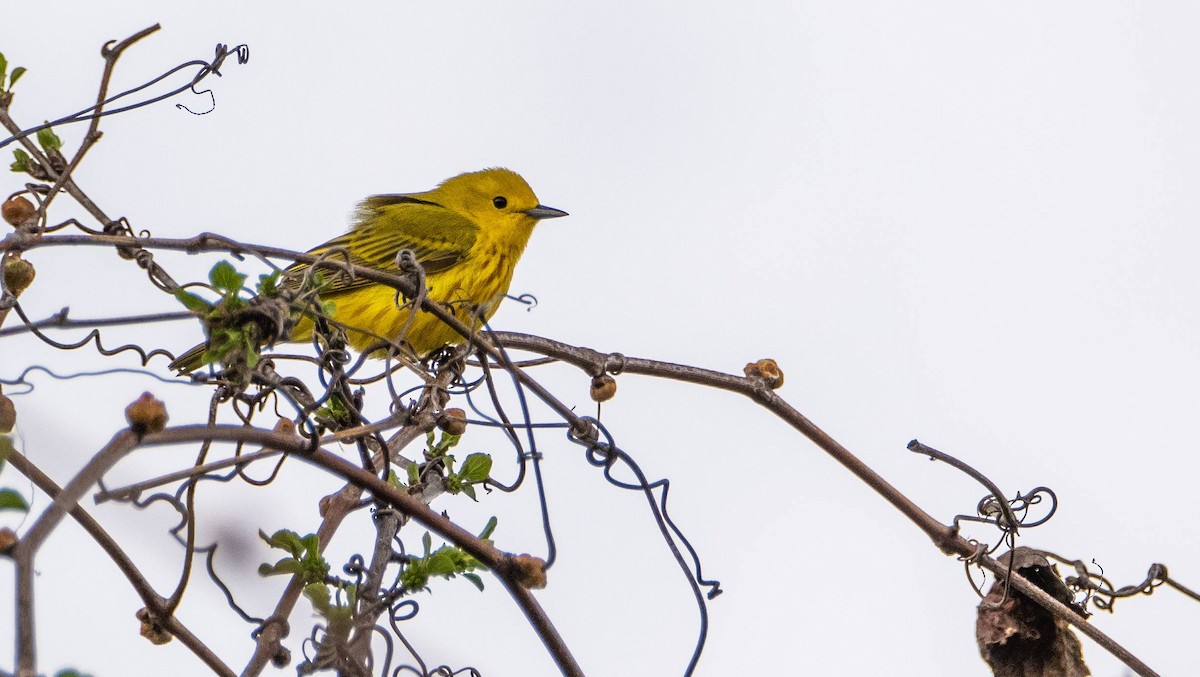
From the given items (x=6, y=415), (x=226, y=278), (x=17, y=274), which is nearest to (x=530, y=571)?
(x=226, y=278)

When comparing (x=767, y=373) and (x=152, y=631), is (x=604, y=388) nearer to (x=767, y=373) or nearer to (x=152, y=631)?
(x=767, y=373)

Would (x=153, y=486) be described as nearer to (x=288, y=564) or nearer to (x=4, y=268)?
(x=288, y=564)

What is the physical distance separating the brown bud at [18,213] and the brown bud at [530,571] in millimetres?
1311

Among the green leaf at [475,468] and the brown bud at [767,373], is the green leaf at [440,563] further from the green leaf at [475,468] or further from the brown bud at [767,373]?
the brown bud at [767,373]

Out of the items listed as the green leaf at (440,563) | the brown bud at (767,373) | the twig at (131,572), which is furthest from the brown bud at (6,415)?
the brown bud at (767,373)

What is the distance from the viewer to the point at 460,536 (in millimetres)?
1612

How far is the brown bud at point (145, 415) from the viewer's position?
49.1 inches

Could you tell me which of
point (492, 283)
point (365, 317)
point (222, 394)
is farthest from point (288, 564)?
point (492, 283)

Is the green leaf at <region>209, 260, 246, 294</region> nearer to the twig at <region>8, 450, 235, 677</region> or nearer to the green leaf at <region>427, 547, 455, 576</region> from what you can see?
the twig at <region>8, 450, 235, 677</region>

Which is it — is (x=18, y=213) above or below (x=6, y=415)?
above

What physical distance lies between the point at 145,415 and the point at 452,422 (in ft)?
4.38

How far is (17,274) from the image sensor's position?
2.20 meters

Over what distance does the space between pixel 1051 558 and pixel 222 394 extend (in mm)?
1627

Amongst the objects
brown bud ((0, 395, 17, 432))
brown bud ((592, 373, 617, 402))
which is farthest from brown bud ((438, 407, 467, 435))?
brown bud ((0, 395, 17, 432))
